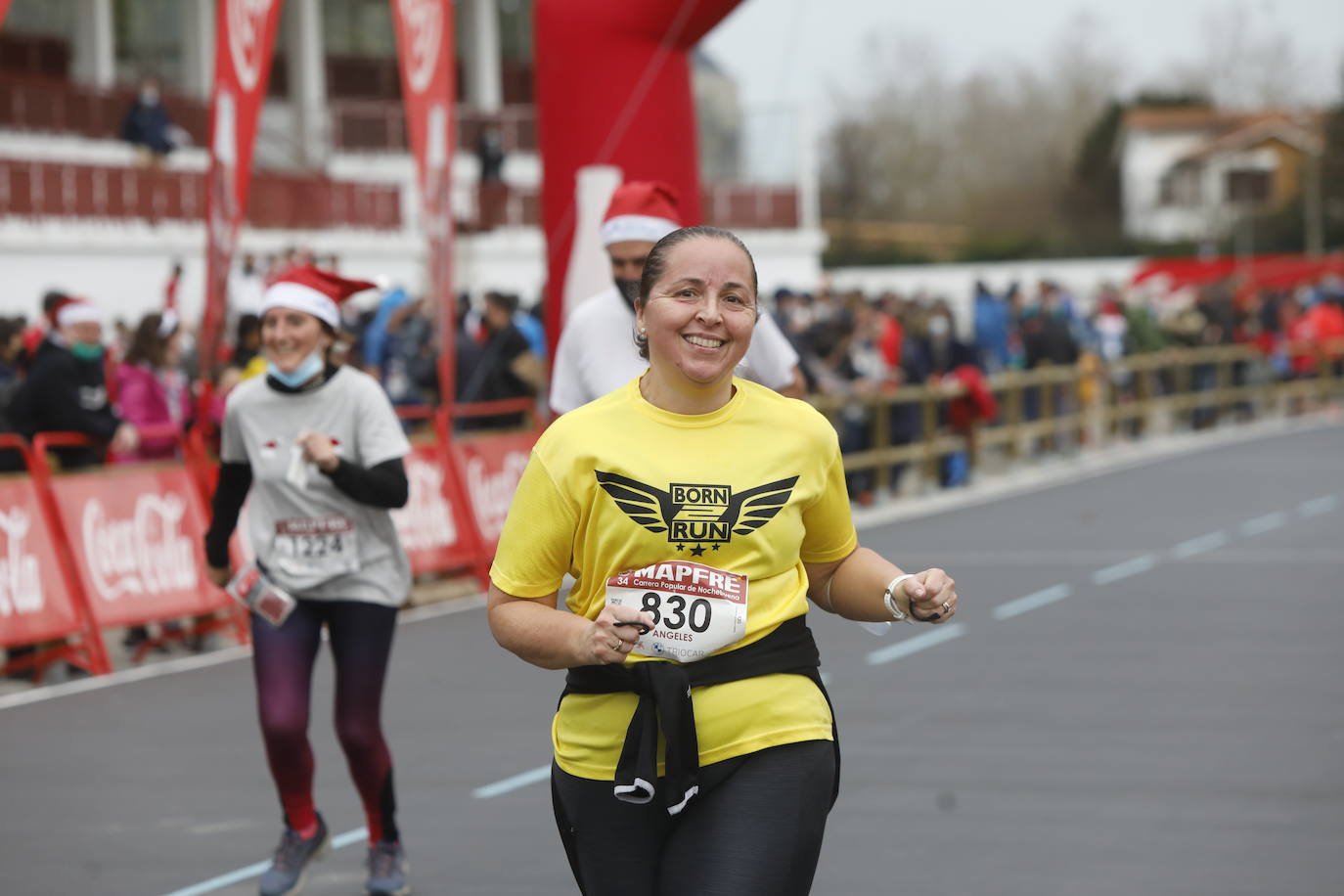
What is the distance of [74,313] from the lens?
11.5 m

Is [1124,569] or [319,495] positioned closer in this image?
[319,495]

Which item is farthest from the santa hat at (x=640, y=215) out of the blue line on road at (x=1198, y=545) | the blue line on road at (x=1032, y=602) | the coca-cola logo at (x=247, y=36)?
the blue line on road at (x=1198, y=545)

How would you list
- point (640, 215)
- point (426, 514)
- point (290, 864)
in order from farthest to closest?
point (426, 514)
point (640, 215)
point (290, 864)

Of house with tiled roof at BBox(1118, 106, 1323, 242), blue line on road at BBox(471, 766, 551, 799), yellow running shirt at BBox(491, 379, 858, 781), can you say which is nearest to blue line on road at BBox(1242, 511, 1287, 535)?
blue line on road at BBox(471, 766, 551, 799)

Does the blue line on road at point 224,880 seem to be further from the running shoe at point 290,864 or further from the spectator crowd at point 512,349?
the spectator crowd at point 512,349

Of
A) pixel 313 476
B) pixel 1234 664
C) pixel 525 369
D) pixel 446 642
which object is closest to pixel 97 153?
pixel 525 369

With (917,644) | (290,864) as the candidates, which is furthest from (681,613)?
(917,644)

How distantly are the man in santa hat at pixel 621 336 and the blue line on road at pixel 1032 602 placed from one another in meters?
5.92

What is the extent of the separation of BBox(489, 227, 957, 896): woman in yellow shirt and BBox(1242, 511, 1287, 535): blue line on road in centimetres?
1370

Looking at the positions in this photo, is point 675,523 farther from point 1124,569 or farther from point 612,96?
point 1124,569

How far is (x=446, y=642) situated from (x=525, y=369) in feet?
12.0

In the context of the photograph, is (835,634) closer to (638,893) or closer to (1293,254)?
Result: (638,893)

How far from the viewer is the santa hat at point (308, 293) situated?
20.8 feet

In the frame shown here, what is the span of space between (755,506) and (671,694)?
389mm
